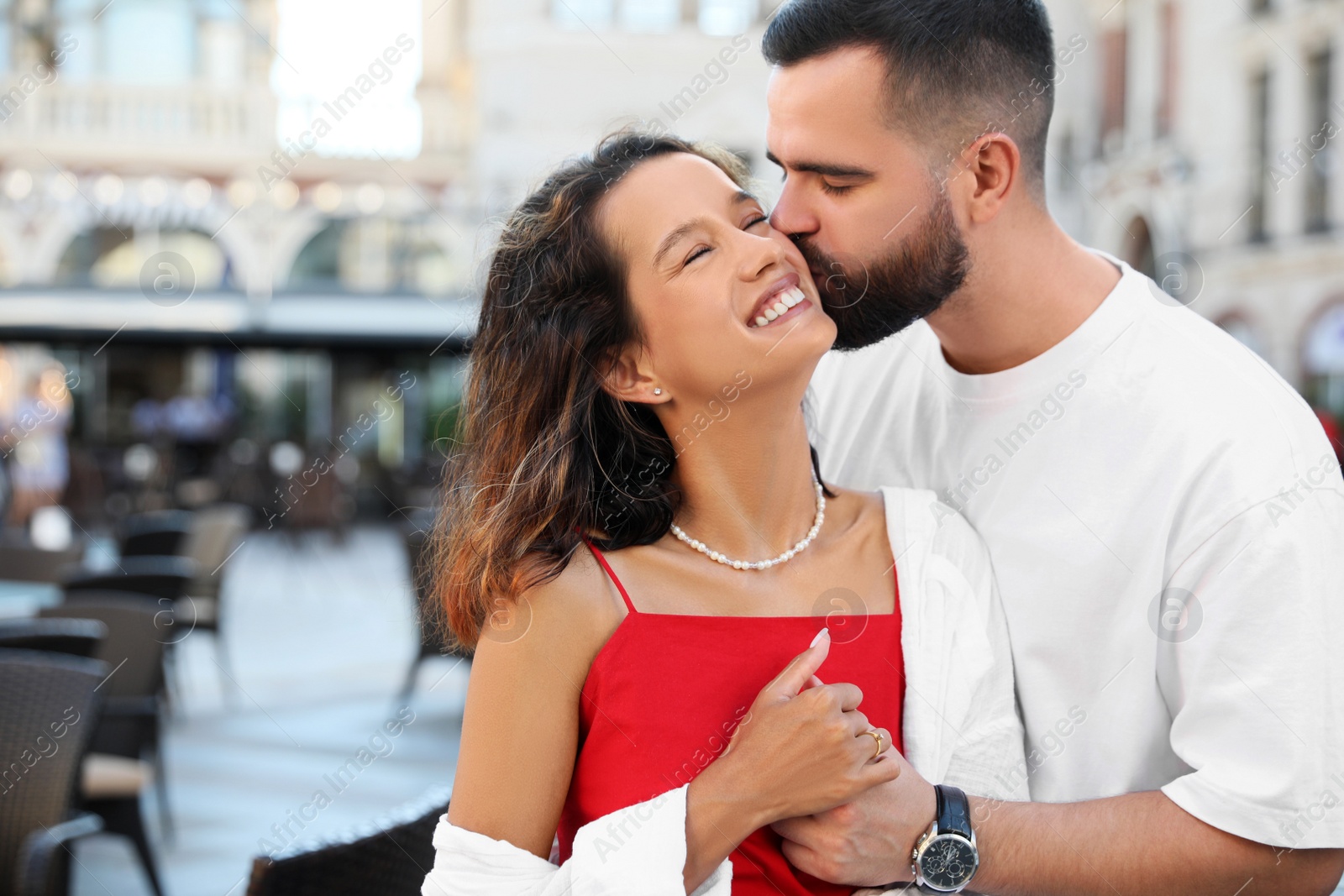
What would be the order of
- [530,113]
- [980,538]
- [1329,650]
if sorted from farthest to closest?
[530,113]
[980,538]
[1329,650]

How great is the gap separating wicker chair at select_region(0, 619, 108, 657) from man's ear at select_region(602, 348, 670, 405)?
222cm

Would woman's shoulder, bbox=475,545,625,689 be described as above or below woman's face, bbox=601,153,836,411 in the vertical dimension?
below

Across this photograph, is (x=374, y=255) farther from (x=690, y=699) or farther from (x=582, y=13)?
(x=690, y=699)

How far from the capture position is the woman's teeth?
5.08 feet

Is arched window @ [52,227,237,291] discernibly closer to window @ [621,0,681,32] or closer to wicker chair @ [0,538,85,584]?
window @ [621,0,681,32]

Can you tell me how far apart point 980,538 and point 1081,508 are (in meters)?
0.15

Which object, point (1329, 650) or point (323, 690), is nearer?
point (1329, 650)

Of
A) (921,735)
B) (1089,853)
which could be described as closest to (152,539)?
(921,735)

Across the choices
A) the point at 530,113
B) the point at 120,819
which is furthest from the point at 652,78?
the point at 120,819

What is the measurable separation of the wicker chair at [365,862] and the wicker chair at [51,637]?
1.90m

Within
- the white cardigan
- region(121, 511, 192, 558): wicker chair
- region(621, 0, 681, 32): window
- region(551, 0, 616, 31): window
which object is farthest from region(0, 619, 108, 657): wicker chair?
region(621, 0, 681, 32): window

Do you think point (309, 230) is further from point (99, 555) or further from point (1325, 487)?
point (1325, 487)

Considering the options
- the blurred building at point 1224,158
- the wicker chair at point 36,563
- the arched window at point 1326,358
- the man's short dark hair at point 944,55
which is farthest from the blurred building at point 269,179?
the man's short dark hair at point 944,55

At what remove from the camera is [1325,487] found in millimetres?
1495
